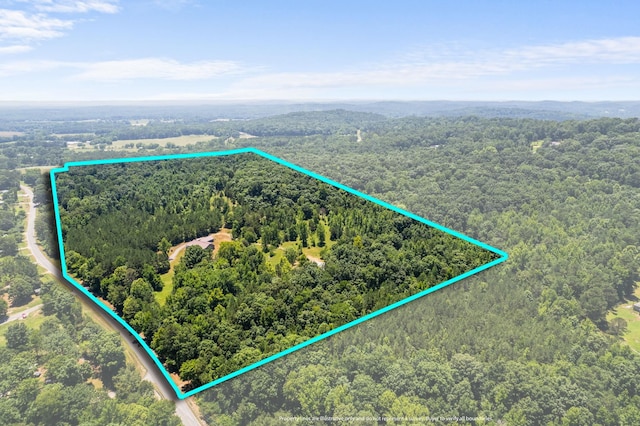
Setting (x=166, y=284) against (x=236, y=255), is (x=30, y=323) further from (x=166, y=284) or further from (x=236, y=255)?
(x=236, y=255)

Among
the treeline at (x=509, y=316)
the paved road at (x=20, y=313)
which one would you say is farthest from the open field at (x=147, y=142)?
the paved road at (x=20, y=313)

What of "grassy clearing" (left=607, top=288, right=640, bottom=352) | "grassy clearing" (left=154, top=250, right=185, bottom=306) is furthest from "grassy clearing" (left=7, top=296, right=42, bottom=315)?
"grassy clearing" (left=607, top=288, right=640, bottom=352)

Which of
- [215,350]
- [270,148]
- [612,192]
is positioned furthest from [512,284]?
[270,148]

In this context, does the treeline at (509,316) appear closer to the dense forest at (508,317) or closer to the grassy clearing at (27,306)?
the dense forest at (508,317)

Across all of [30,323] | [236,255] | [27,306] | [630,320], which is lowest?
[630,320]

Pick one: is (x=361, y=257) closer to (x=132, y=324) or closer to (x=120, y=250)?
(x=132, y=324)

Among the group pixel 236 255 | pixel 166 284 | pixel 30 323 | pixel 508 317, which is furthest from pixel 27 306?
pixel 508 317
